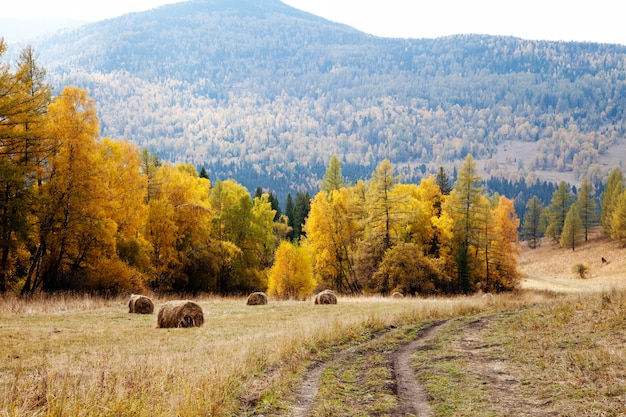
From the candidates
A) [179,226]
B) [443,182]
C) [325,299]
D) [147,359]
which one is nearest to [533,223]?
[443,182]

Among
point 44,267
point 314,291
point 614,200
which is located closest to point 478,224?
point 314,291

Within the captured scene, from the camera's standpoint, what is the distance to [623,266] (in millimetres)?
88188

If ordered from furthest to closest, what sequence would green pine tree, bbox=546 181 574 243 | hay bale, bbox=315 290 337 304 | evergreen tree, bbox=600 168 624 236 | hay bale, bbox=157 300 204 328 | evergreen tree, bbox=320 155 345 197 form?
green pine tree, bbox=546 181 574 243, evergreen tree, bbox=600 168 624 236, evergreen tree, bbox=320 155 345 197, hay bale, bbox=315 290 337 304, hay bale, bbox=157 300 204 328

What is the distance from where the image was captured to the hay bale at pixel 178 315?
75.9ft

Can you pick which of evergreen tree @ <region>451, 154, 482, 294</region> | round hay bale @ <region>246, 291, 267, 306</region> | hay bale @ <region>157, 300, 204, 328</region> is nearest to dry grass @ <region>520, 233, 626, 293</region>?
evergreen tree @ <region>451, 154, 482, 294</region>

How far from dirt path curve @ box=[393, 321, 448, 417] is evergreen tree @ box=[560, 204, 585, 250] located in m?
109

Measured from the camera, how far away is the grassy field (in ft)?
33.6

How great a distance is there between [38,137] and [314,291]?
129ft

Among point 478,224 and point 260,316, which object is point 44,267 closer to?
point 260,316

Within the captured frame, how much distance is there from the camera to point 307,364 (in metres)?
15.5

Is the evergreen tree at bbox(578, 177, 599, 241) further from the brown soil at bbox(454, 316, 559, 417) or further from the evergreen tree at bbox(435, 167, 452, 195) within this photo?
the brown soil at bbox(454, 316, 559, 417)

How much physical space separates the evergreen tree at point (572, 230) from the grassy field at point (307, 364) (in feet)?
332

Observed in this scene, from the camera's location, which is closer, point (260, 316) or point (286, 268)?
point (260, 316)

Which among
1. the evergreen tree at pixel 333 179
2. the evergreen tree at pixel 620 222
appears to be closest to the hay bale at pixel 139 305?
the evergreen tree at pixel 333 179
